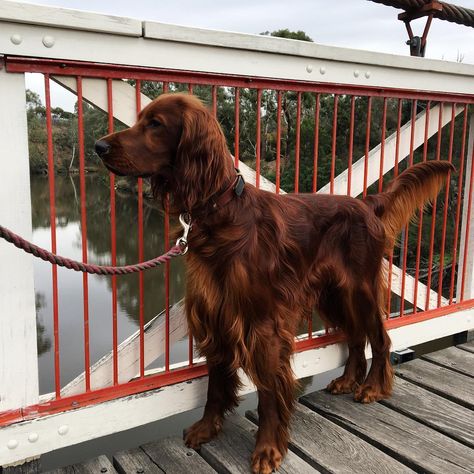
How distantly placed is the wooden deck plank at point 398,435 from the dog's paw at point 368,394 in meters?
0.03

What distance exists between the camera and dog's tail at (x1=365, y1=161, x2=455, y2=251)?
2.47 metres

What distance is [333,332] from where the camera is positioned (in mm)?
2586

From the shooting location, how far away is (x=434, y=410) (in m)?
2.34

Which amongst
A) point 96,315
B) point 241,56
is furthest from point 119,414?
point 96,315

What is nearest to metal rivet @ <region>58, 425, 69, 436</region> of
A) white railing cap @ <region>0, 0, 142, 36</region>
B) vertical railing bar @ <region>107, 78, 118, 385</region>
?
vertical railing bar @ <region>107, 78, 118, 385</region>

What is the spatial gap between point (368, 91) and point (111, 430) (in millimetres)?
1871

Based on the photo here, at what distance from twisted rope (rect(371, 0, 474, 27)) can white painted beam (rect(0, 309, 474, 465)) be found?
1716 millimetres

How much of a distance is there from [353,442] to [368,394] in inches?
14.9

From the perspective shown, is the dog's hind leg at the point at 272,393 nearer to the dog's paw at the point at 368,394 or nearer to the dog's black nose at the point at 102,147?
the dog's paw at the point at 368,394

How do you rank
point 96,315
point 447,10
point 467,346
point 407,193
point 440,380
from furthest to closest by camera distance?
point 96,315 < point 467,346 < point 447,10 < point 440,380 < point 407,193

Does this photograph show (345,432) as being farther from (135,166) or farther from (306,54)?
(306,54)

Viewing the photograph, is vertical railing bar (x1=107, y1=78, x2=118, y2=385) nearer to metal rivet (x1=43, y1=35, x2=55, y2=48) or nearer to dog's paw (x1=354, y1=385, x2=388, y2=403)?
metal rivet (x1=43, y1=35, x2=55, y2=48)

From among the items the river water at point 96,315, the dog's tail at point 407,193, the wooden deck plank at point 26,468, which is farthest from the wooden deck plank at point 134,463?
the dog's tail at point 407,193

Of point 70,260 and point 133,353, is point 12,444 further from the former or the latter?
point 70,260
